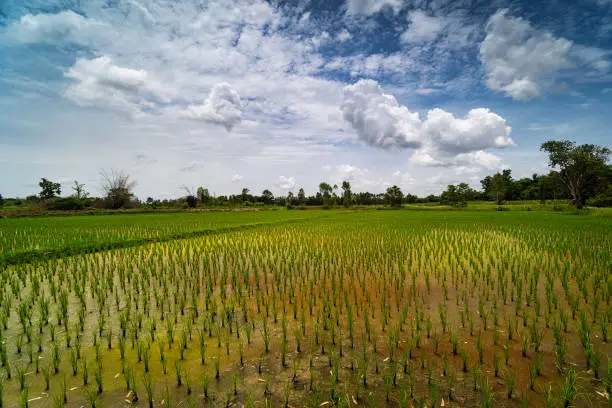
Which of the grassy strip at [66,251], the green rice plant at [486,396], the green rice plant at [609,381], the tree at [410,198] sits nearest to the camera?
the green rice plant at [486,396]

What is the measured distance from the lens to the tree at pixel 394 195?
66250 millimetres

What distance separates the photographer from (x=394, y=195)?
224 ft

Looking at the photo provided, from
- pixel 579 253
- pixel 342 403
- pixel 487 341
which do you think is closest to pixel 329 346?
pixel 342 403

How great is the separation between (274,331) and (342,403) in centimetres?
174

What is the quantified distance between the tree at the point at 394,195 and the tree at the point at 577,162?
101 feet

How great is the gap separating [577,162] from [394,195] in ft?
115

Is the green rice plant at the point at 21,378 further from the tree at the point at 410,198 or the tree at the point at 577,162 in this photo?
the tree at the point at 410,198

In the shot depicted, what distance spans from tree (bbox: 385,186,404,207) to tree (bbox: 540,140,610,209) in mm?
30636

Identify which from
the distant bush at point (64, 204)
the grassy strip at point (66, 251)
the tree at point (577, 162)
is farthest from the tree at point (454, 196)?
the distant bush at point (64, 204)

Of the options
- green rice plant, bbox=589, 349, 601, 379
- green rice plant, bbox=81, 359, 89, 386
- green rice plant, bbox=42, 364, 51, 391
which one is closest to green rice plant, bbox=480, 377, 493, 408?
green rice plant, bbox=589, 349, 601, 379

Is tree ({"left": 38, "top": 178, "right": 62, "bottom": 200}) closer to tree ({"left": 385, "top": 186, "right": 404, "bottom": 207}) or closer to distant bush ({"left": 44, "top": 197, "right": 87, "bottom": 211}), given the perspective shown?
distant bush ({"left": 44, "top": 197, "right": 87, "bottom": 211})

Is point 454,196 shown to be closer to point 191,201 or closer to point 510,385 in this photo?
point 191,201

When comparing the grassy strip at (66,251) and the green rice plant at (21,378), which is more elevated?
the grassy strip at (66,251)

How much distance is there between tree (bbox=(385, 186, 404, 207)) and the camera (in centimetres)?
6625
